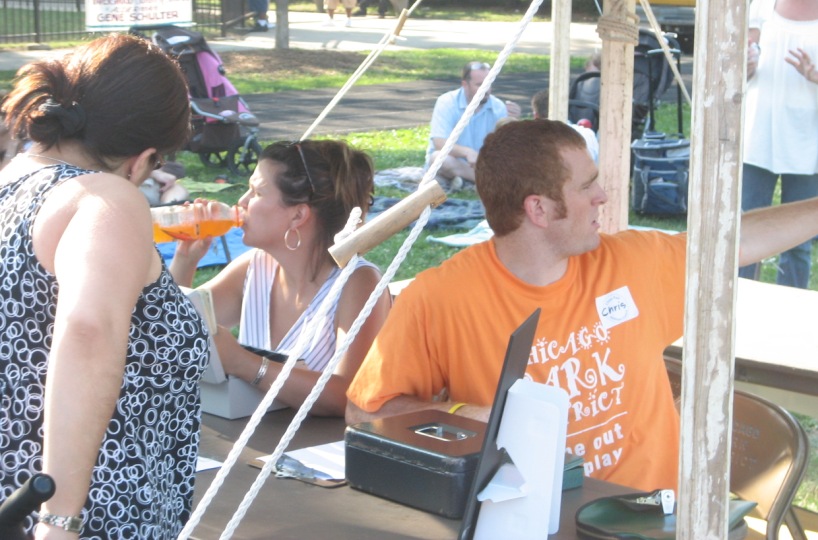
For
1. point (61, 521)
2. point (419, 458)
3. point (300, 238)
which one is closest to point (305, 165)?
point (300, 238)

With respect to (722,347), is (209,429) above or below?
below

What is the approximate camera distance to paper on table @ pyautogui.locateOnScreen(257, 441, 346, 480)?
219 centimetres

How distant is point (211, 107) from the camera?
9.49 metres

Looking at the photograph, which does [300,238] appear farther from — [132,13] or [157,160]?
[132,13]

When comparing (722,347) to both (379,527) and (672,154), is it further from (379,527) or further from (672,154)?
(672,154)

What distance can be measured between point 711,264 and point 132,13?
27.0ft

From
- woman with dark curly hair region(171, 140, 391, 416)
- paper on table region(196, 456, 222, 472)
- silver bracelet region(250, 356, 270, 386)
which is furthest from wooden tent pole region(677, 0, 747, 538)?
woman with dark curly hair region(171, 140, 391, 416)

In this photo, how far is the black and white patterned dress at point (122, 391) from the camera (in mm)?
1629

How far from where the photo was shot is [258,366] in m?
2.59

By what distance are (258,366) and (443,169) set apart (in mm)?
6686

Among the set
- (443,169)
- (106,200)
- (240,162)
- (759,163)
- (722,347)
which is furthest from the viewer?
(240,162)

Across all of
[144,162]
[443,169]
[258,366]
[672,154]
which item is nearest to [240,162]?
[443,169]

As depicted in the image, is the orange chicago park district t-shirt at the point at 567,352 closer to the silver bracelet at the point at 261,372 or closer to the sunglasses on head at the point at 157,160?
the silver bracelet at the point at 261,372

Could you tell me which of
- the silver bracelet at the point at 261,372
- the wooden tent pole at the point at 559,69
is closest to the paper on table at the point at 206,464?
the silver bracelet at the point at 261,372
